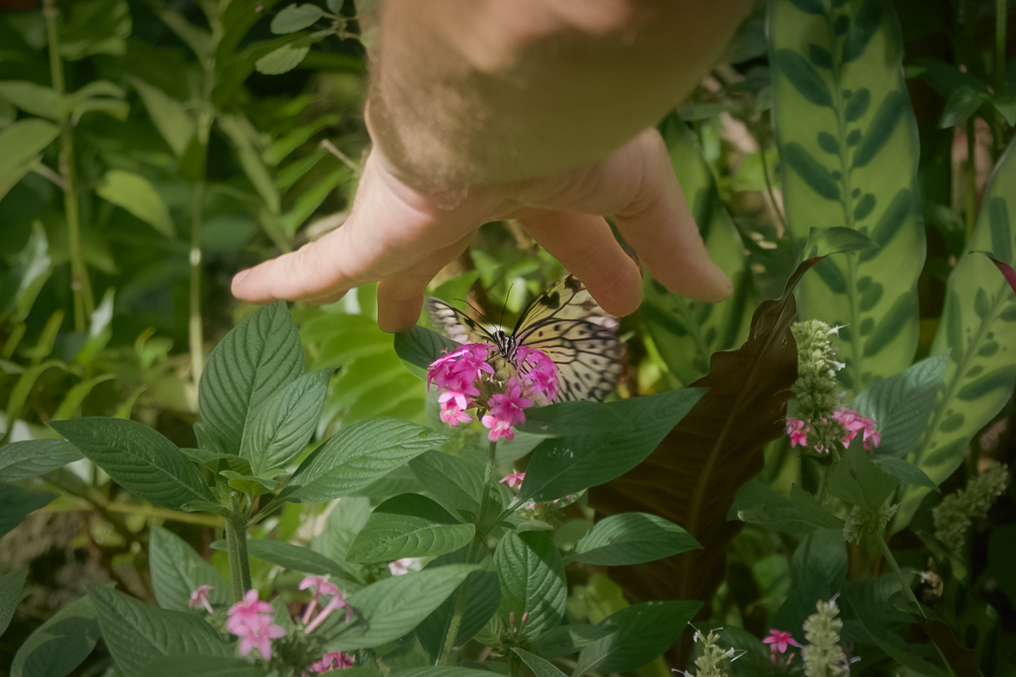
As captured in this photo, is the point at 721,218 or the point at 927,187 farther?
the point at 927,187

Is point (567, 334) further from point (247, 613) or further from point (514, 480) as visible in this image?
point (247, 613)

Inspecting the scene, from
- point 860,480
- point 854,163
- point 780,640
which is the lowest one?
point 780,640

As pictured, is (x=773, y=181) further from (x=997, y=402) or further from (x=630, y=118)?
(x=630, y=118)

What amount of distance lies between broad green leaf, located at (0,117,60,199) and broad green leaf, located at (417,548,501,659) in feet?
2.55

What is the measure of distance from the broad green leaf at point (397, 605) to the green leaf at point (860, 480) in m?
0.21

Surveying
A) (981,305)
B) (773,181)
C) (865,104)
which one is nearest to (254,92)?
(773,181)

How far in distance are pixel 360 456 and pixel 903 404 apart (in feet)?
1.16

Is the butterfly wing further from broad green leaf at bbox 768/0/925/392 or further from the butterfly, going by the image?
broad green leaf at bbox 768/0/925/392

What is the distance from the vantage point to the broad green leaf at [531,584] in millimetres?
386

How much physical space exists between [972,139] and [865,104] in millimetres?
197

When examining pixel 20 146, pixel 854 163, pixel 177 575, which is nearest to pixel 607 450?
pixel 177 575

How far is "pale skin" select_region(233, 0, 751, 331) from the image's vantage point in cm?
21

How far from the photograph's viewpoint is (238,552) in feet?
1.12

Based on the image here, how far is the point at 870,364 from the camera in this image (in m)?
0.59
